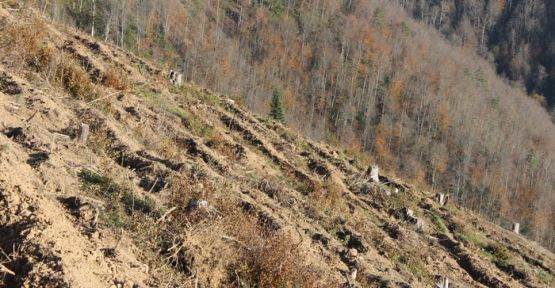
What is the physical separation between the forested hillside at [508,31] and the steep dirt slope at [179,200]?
87.0 meters

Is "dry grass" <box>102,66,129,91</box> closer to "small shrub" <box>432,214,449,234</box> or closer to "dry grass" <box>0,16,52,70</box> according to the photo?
"dry grass" <box>0,16,52,70</box>

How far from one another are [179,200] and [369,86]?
216 ft

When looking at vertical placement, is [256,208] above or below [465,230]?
above

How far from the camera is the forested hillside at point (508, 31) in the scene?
9238 centimetres

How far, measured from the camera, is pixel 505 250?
1237cm

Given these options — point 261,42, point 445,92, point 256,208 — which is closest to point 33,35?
point 256,208

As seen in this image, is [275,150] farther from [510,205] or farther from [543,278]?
[510,205]

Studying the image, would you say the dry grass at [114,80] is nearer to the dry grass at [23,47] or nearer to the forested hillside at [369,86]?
the dry grass at [23,47]

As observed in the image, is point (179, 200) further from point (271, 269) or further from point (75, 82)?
point (75, 82)

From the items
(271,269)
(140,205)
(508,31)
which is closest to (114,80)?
(140,205)

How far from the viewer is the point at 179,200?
5.78 metres

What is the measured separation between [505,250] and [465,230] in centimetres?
103

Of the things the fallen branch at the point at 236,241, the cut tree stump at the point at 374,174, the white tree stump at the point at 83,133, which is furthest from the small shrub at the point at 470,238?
the white tree stump at the point at 83,133

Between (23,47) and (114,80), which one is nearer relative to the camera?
(23,47)
